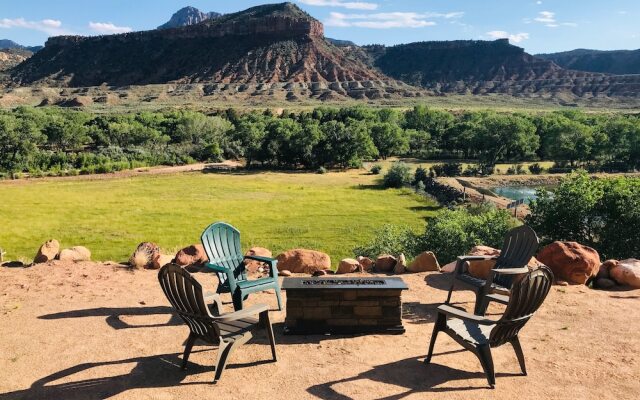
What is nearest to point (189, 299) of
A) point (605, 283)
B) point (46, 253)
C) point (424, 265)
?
point (424, 265)

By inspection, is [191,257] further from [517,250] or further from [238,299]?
[517,250]

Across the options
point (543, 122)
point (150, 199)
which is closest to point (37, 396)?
point (150, 199)

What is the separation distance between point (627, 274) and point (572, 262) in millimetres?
973

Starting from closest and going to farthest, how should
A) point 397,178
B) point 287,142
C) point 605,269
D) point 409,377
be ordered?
point 409,377
point 605,269
point 397,178
point 287,142

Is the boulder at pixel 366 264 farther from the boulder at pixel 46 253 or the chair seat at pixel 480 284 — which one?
the boulder at pixel 46 253

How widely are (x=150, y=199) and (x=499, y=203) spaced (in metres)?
22.8

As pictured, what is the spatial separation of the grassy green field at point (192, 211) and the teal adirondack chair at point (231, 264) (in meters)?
8.72

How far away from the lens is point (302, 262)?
9.39 metres

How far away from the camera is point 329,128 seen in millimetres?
50250

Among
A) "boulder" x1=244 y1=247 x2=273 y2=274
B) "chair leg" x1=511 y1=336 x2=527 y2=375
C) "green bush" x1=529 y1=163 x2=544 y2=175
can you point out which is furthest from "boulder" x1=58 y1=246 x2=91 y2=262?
"green bush" x1=529 y1=163 x2=544 y2=175

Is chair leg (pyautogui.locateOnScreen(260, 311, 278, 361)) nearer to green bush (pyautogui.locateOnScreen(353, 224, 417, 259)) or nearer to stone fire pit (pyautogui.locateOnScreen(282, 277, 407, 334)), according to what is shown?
stone fire pit (pyautogui.locateOnScreen(282, 277, 407, 334))

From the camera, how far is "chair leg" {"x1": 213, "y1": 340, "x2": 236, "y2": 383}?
5.11 m

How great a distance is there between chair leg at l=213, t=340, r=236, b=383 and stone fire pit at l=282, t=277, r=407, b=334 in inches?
48.1

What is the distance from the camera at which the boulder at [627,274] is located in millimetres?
8398
